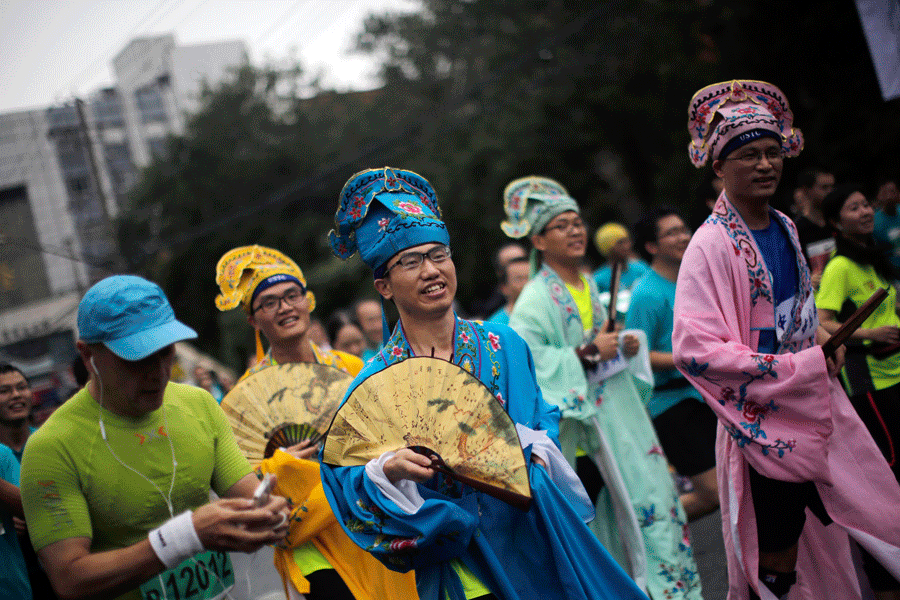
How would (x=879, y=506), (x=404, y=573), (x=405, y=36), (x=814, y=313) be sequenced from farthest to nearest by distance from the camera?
(x=405, y=36) → (x=814, y=313) → (x=879, y=506) → (x=404, y=573)

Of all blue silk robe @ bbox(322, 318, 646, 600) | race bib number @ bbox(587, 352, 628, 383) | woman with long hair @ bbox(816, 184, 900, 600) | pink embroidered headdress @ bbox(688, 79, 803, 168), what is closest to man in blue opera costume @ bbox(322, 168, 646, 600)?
blue silk robe @ bbox(322, 318, 646, 600)

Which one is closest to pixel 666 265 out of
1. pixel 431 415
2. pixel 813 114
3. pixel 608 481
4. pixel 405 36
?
pixel 608 481

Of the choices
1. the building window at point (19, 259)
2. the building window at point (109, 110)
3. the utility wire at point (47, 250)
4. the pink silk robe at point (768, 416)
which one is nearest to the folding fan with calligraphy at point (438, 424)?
the pink silk robe at point (768, 416)

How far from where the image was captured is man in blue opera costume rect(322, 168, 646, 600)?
256 cm

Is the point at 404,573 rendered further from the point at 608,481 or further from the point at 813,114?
Result: the point at 813,114

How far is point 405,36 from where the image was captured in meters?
26.3

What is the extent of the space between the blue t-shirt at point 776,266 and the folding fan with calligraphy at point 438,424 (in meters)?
1.26

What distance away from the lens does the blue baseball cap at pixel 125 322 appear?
2414 millimetres

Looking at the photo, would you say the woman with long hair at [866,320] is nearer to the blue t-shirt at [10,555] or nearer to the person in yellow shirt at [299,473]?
the person in yellow shirt at [299,473]

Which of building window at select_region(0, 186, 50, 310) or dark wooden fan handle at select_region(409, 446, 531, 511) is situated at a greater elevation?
building window at select_region(0, 186, 50, 310)

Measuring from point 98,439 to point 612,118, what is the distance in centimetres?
1769

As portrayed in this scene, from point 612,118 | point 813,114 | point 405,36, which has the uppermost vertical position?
point 405,36

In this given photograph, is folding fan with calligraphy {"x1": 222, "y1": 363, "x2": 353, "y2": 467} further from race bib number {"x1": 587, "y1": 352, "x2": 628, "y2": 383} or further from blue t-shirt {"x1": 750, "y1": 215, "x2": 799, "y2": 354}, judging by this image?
blue t-shirt {"x1": 750, "y1": 215, "x2": 799, "y2": 354}

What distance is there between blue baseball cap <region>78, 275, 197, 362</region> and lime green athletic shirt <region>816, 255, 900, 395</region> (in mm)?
3675
